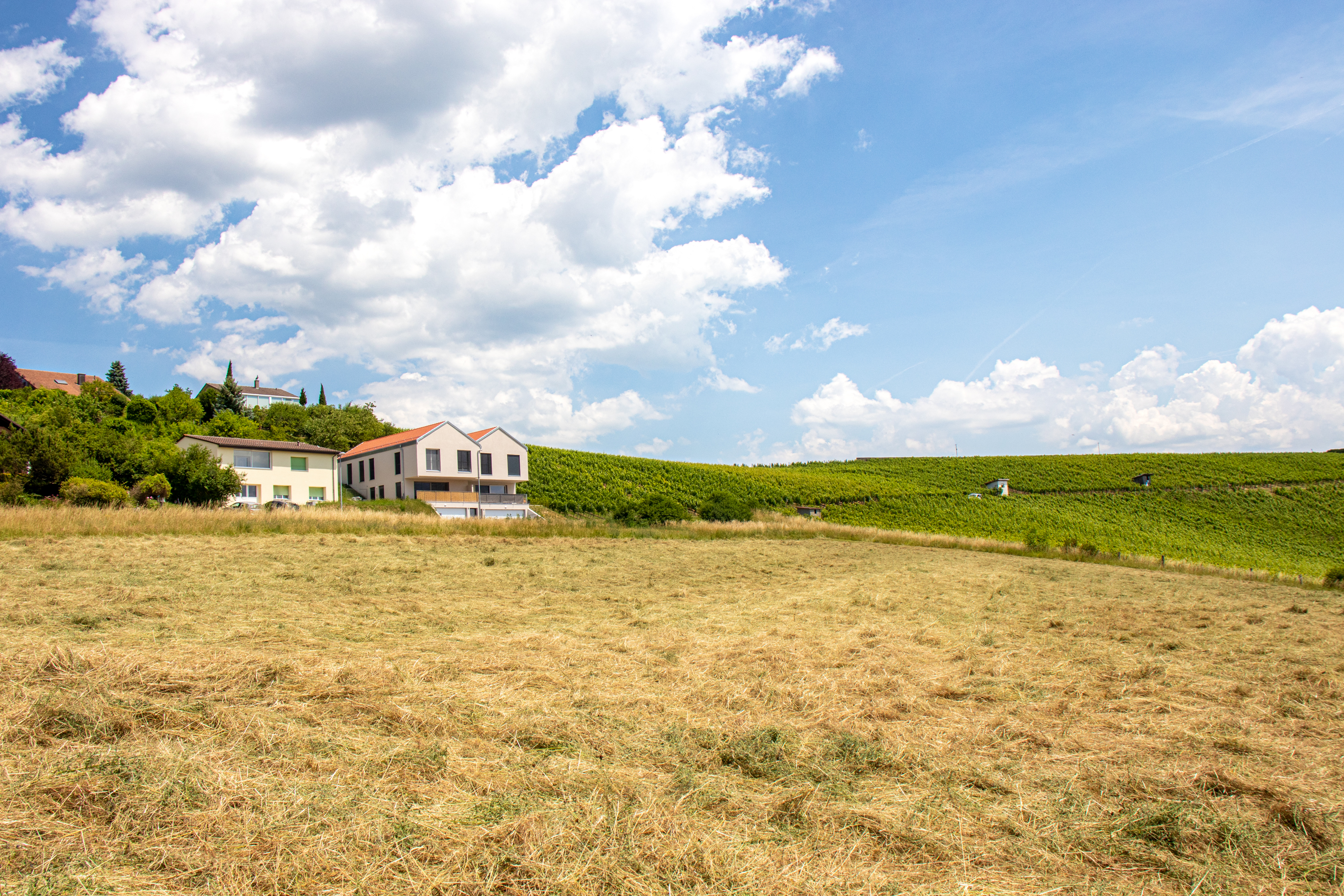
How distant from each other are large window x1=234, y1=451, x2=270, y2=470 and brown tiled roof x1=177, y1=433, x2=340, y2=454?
0.42 m

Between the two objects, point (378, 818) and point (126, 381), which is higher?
point (126, 381)

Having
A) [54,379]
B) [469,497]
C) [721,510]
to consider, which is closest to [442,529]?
[721,510]

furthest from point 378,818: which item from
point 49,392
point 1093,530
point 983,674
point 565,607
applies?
point 49,392

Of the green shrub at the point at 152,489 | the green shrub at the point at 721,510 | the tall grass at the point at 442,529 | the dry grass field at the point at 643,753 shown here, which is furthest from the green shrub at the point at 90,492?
the green shrub at the point at 721,510

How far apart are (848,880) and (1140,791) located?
2.25 metres

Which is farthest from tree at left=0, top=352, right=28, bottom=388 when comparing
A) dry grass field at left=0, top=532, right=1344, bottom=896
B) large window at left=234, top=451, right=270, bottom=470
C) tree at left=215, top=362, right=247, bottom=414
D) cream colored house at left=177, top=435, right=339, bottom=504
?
dry grass field at left=0, top=532, right=1344, bottom=896

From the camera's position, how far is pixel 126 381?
7956 centimetres

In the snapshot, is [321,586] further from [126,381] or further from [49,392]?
[126,381]

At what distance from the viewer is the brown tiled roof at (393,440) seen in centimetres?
4412

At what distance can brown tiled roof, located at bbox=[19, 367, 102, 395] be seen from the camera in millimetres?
74312

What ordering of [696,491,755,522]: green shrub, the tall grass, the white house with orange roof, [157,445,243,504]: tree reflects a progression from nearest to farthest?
the tall grass
[696,491,755,522]: green shrub
[157,445,243,504]: tree
the white house with orange roof

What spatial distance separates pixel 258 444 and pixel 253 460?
3.27ft

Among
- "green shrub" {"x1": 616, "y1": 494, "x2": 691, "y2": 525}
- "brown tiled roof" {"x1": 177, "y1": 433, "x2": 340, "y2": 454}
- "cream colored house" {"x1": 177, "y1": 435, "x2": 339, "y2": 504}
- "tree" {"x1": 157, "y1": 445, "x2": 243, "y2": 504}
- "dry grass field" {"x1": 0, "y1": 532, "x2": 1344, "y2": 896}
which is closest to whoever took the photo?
"dry grass field" {"x1": 0, "y1": 532, "x2": 1344, "y2": 896}

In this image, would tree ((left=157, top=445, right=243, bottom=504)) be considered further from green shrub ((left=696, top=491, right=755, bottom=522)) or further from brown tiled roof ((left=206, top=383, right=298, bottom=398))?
brown tiled roof ((left=206, top=383, right=298, bottom=398))
